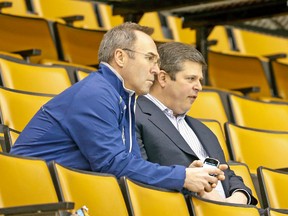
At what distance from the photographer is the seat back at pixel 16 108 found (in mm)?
2191

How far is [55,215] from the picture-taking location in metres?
1.49

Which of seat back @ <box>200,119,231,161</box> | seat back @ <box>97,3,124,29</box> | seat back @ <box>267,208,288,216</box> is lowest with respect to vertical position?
seat back @ <box>267,208,288,216</box>

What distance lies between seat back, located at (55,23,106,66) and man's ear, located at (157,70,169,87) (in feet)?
3.48

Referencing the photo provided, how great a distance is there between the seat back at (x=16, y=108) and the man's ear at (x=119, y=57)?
0.33 m

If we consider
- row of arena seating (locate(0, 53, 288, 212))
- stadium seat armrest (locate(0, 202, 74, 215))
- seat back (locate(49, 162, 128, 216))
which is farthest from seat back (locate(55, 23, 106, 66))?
stadium seat armrest (locate(0, 202, 74, 215))

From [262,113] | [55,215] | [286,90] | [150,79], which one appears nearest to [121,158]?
[150,79]

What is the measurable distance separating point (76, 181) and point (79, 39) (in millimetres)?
1698

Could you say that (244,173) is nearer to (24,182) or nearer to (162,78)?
(162,78)

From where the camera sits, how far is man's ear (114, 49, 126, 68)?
201 centimetres

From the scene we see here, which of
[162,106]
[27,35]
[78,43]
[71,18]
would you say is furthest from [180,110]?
[71,18]

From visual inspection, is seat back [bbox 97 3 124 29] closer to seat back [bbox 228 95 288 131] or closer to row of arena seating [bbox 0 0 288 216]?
row of arena seating [bbox 0 0 288 216]

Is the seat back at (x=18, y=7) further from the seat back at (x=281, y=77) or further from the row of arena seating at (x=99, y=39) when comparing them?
the seat back at (x=281, y=77)

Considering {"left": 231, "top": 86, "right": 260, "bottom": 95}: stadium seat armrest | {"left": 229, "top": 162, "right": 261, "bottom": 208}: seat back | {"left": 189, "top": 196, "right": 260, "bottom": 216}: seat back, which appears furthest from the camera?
{"left": 231, "top": 86, "right": 260, "bottom": 95}: stadium seat armrest

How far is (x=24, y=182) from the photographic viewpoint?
1.64 metres
